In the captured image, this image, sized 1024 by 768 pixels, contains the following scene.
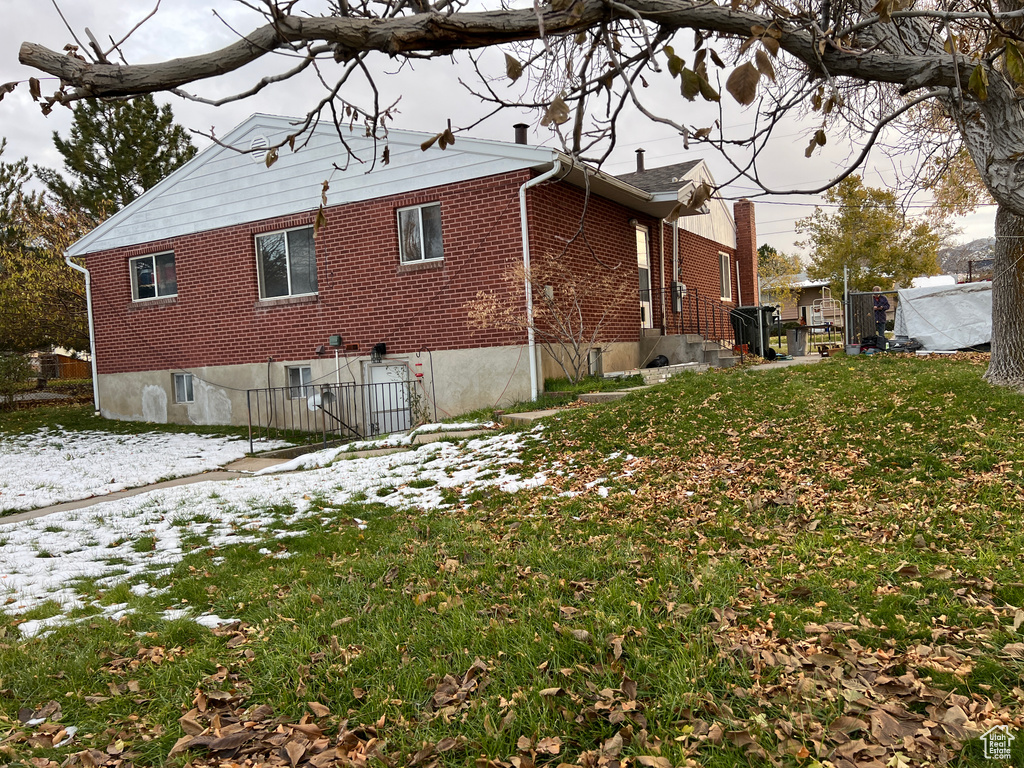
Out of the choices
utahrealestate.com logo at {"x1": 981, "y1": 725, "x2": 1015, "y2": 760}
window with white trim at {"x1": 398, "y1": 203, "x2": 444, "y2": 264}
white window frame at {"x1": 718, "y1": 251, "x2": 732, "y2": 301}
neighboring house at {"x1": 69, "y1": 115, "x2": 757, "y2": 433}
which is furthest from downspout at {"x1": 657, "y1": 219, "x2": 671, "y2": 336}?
utahrealestate.com logo at {"x1": 981, "y1": 725, "x2": 1015, "y2": 760}

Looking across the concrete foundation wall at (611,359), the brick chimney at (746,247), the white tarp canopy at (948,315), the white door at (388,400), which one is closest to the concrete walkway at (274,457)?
the concrete foundation wall at (611,359)

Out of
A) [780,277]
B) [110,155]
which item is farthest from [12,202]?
[780,277]

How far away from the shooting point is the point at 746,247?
2136 centimetres

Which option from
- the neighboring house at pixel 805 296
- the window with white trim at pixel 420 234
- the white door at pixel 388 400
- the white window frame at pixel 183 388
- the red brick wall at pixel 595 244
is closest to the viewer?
the red brick wall at pixel 595 244

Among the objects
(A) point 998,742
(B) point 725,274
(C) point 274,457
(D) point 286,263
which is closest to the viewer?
(A) point 998,742

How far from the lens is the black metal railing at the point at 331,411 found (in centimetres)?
1262

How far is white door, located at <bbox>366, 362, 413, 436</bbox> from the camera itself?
12577 mm

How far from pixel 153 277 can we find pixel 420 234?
7.61 m

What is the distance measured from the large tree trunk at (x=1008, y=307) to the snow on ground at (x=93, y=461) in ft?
36.4

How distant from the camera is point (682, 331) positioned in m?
16.1

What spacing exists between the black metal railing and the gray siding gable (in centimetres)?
360

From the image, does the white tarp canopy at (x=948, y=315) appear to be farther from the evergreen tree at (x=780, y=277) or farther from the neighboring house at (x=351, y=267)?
the evergreen tree at (x=780, y=277)

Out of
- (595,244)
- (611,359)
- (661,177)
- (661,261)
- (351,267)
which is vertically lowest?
(611,359)

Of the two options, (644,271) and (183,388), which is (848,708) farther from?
(183,388)
